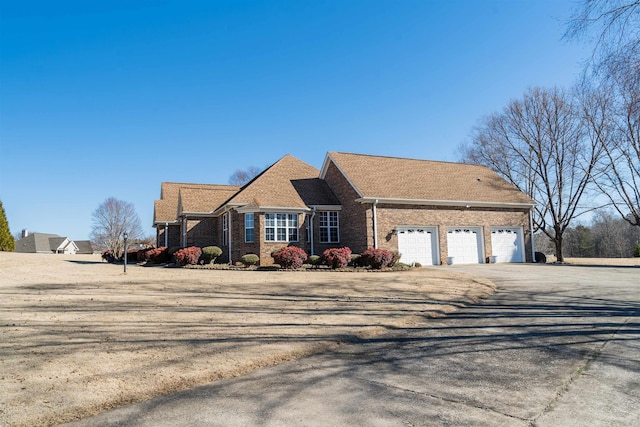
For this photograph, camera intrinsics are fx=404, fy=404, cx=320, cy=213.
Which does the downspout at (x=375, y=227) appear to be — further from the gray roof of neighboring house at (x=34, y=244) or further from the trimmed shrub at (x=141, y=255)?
the gray roof of neighboring house at (x=34, y=244)

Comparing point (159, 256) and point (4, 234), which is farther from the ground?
point (4, 234)

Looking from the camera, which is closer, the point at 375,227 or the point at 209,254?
the point at 375,227

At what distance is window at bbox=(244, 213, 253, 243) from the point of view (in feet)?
71.8

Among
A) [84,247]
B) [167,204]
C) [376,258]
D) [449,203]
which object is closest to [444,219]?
[449,203]

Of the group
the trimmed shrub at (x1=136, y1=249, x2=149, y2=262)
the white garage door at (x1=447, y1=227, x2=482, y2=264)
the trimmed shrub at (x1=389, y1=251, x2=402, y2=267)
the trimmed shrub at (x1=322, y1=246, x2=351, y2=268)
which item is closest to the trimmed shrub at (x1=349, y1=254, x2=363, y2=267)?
the trimmed shrub at (x1=322, y1=246, x2=351, y2=268)

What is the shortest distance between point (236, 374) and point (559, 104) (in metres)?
31.2

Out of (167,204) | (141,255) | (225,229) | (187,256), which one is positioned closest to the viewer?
(187,256)

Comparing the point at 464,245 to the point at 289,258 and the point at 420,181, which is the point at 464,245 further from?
the point at 289,258

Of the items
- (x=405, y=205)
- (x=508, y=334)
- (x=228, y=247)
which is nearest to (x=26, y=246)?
(x=228, y=247)

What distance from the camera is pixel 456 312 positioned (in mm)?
9188

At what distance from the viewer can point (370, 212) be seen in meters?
21.5

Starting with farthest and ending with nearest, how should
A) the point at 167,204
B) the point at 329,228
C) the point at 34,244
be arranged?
the point at 34,244 → the point at 167,204 → the point at 329,228

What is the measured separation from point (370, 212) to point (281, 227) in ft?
16.0

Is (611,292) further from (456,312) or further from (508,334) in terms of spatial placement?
(508,334)
